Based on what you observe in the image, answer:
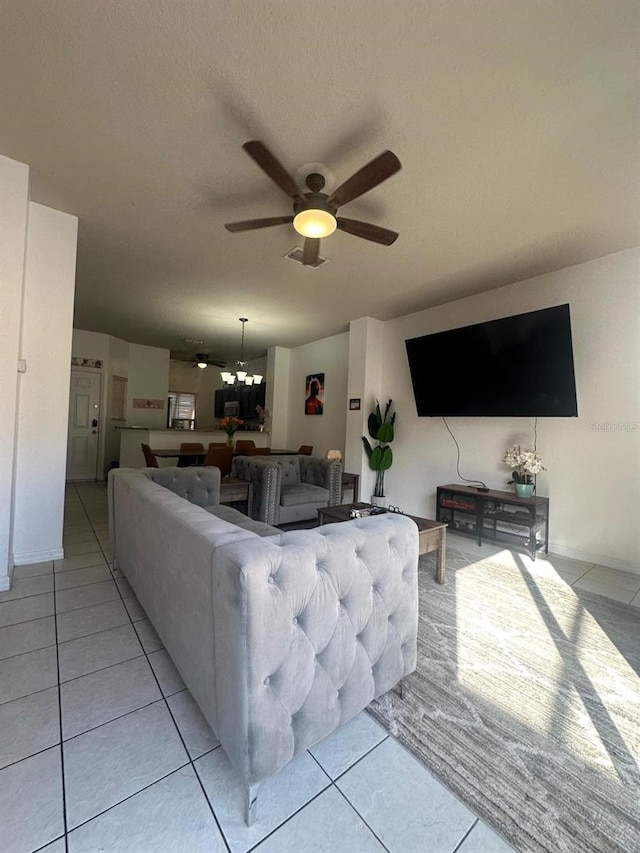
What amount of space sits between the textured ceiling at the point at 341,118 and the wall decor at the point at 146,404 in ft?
14.1

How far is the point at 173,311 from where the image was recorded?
5.23 m

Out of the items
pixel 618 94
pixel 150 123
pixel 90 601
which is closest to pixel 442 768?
pixel 90 601

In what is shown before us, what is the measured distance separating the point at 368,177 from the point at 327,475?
322cm

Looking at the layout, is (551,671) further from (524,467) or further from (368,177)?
(368,177)

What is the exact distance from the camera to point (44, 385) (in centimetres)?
287

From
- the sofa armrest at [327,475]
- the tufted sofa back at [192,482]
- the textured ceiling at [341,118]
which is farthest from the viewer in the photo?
the sofa armrest at [327,475]

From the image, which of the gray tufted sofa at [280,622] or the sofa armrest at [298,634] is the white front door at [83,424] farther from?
the sofa armrest at [298,634]

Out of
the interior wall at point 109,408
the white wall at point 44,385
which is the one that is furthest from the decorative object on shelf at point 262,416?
the white wall at point 44,385

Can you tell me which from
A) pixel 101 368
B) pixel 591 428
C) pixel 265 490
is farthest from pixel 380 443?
pixel 101 368

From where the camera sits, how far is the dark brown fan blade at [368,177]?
1.80 m

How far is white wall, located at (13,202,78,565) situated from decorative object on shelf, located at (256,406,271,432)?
14.4ft

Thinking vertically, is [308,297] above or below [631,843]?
above

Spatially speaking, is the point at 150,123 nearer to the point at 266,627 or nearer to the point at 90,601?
the point at 266,627

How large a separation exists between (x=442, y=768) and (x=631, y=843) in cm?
51
